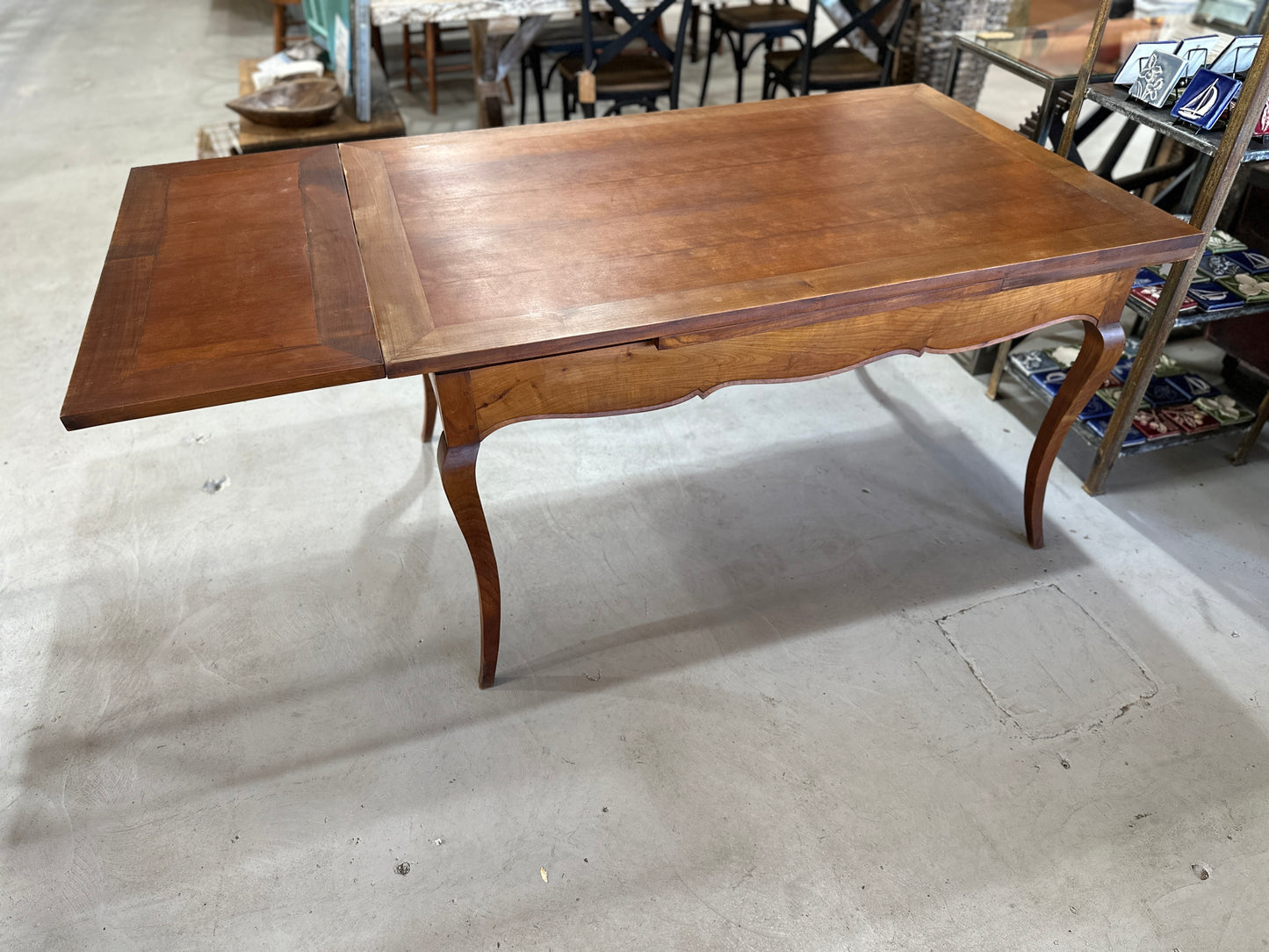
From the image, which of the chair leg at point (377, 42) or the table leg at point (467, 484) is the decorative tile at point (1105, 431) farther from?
the chair leg at point (377, 42)

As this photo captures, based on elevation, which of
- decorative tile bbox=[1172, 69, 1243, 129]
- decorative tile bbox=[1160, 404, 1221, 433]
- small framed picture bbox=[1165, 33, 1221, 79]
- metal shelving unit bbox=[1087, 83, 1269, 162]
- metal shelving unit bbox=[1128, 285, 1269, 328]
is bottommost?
decorative tile bbox=[1160, 404, 1221, 433]

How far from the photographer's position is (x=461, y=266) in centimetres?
147

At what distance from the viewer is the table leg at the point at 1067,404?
5.65 feet

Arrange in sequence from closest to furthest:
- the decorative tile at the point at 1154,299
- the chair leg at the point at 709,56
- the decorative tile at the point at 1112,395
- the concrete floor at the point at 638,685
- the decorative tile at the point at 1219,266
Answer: the concrete floor at the point at 638,685
the decorative tile at the point at 1154,299
the decorative tile at the point at 1219,266
the decorative tile at the point at 1112,395
the chair leg at the point at 709,56

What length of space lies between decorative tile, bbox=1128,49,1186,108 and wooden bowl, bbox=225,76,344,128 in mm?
2754

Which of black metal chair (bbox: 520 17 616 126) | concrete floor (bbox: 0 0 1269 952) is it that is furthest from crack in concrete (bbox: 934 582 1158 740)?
black metal chair (bbox: 520 17 616 126)

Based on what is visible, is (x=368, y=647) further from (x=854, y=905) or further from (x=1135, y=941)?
(x=1135, y=941)

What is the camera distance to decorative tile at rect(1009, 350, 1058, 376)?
2.40 meters

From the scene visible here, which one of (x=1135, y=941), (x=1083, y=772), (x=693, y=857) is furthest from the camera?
(x=1083, y=772)

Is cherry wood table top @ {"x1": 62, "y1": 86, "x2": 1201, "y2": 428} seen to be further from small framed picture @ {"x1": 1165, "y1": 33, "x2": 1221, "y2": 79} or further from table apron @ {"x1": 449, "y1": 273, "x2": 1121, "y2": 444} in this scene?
small framed picture @ {"x1": 1165, "y1": 33, "x2": 1221, "y2": 79}

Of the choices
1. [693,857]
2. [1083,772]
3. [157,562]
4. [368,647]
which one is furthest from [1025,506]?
[157,562]

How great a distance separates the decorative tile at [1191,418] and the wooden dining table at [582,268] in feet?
1.90

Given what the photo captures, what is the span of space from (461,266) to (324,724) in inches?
38.2

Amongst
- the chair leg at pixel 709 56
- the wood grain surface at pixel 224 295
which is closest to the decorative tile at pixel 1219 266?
the wood grain surface at pixel 224 295
